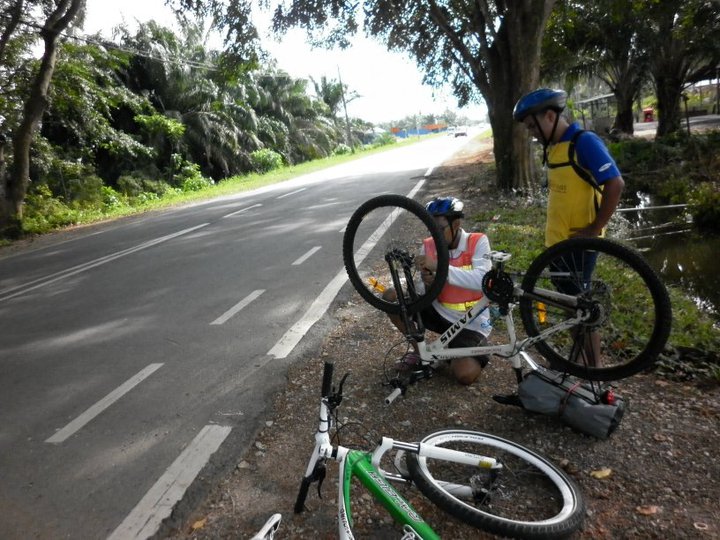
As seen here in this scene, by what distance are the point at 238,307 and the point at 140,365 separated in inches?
57.4

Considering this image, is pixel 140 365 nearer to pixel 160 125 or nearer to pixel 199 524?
pixel 199 524

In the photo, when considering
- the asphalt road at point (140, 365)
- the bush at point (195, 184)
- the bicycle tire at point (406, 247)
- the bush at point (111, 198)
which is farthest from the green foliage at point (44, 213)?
the bicycle tire at point (406, 247)

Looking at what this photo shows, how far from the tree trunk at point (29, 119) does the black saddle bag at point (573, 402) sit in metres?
15.0

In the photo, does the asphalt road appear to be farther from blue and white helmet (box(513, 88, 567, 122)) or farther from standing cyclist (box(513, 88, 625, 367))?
blue and white helmet (box(513, 88, 567, 122))

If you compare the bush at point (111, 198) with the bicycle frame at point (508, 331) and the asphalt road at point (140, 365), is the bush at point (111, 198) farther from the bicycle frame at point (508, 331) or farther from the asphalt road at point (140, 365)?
the bicycle frame at point (508, 331)

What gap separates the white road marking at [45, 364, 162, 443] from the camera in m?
3.56

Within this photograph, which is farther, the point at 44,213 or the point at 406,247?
the point at 44,213

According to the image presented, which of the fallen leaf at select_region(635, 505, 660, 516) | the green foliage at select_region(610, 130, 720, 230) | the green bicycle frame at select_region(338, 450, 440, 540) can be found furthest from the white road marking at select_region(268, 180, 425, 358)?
the green foliage at select_region(610, 130, 720, 230)

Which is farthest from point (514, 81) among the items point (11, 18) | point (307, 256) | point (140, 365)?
point (11, 18)

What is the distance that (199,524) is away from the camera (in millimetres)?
2646

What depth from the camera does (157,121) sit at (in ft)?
79.8

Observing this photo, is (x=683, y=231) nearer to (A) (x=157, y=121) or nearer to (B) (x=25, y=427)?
(B) (x=25, y=427)

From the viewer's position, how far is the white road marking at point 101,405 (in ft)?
11.7

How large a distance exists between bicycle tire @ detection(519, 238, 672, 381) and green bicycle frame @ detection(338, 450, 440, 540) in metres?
1.50
